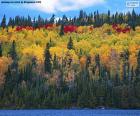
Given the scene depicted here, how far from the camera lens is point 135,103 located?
6083 inches

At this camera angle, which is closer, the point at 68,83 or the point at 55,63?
the point at 68,83

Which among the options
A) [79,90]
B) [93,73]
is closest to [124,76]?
[93,73]

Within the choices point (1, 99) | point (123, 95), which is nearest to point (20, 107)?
point (1, 99)

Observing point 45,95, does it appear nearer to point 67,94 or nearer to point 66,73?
point 67,94

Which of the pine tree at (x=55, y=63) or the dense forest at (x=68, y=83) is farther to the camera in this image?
the pine tree at (x=55, y=63)

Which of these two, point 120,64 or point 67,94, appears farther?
point 120,64

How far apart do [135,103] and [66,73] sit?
3384 cm

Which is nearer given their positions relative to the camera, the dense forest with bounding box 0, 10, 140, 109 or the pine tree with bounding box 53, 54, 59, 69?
the dense forest with bounding box 0, 10, 140, 109

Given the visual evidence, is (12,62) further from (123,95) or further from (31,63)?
(123,95)

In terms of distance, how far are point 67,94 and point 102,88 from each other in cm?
1059

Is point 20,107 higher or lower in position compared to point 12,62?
lower

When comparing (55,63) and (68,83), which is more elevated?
(55,63)

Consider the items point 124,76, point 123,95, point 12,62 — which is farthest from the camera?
point 12,62

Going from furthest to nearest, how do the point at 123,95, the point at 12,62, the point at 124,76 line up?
the point at 12,62 → the point at 124,76 → the point at 123,95
